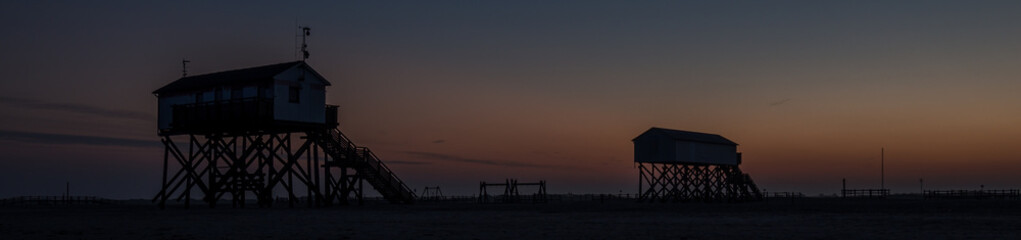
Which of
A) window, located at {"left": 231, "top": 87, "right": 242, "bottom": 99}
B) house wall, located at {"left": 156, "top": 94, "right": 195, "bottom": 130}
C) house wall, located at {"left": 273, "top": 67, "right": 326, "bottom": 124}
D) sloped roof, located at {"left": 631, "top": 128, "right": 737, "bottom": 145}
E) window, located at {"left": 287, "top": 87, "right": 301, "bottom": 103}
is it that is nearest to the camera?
house wall, located at {"left": 273, "top": 67, "right": 326, "bottom": 124}

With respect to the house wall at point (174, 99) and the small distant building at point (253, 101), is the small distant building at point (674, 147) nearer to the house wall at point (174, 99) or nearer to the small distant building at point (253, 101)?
the small distant building at point (253, 101)

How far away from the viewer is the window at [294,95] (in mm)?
52938

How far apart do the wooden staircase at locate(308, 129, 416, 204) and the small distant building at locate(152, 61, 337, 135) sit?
300 cm

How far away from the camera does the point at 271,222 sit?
3559cm

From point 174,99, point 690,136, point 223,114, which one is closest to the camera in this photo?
point 223,114

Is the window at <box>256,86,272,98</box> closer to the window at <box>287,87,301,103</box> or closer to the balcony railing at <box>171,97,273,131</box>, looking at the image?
the balcony railing at <box>171,97,273,131</box>

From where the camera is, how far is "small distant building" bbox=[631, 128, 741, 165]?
8238cm

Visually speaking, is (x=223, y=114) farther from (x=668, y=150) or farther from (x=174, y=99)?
(x=668, y=150)

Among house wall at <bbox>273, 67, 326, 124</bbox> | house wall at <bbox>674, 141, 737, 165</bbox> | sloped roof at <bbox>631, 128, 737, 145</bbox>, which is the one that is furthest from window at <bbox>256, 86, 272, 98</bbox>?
house wall at <bbox>674, 141, 737, 165</bbox>

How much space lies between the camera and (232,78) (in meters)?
54.4

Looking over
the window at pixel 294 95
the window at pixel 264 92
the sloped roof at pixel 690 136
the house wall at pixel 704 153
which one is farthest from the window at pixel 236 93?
the house wall at pixel 704 153

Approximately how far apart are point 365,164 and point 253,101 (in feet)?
39.5

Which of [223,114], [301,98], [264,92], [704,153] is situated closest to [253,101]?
[264,92]

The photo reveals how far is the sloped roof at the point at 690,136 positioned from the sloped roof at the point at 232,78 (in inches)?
1408
